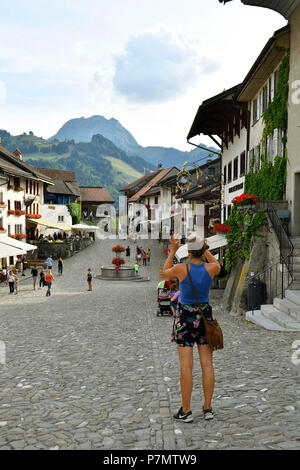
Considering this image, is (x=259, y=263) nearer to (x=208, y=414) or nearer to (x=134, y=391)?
(x=134, y=391)

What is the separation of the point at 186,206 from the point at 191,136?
22.1 metres

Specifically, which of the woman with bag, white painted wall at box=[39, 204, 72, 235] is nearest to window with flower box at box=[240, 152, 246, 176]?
the woman with bag

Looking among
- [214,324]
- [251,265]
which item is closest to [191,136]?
[251,265]

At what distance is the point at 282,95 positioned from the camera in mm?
16531

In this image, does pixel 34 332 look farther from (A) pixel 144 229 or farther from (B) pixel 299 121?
(A) pixel 144 229

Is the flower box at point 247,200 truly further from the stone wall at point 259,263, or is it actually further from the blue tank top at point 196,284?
the blue tank top at point 196,284

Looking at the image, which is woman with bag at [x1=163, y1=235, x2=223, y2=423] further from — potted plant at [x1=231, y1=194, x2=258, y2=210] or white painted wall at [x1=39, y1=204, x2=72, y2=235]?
white painted wall at [x1=39, y1=204, x2=72, y2=235]

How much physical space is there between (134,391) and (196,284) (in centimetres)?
237

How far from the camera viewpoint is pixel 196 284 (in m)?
5.14

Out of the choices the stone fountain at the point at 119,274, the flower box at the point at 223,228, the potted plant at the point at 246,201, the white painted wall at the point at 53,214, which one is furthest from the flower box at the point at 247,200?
the white painted wall at the point at 53,214

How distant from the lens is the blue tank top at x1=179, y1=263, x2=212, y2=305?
5145mm

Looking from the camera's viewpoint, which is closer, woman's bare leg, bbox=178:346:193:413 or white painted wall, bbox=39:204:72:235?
woman's bare leg, bbox=178:346:193:413

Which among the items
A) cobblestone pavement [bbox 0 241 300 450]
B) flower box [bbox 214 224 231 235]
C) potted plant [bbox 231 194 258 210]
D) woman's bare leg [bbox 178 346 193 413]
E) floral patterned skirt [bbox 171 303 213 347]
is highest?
potted plant [bbox 231 194 258 210]

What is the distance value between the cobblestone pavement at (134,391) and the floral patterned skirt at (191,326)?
3.14ft
